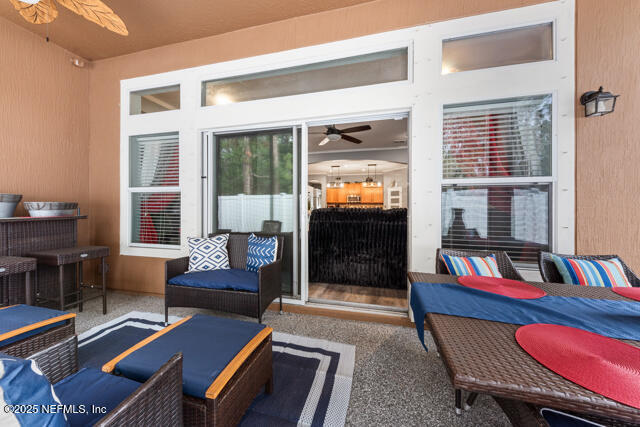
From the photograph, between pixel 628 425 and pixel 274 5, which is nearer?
pixel 628 425

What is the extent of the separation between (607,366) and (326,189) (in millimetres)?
9478

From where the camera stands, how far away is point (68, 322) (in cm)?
170

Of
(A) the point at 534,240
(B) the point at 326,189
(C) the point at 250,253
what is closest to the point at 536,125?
(A) the point at 534,240

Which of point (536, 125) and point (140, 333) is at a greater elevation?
point (536, 125)

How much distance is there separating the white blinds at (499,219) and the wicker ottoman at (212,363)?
2030 mm

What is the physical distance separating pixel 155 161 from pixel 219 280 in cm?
215

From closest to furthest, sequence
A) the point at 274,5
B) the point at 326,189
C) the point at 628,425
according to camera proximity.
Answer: the point at 628,425, the point at 274,5, the point at 326,189

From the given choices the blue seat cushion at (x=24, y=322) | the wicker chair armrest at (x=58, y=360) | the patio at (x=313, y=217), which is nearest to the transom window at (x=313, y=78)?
the patio at (x=313, y=217)

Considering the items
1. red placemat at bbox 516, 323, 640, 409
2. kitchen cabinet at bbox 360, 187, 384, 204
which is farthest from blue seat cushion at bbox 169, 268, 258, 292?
kitchen cabinet at bbox 360, 187, 384, 204

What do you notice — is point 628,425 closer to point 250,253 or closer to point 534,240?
point 534,240

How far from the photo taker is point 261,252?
2.62 m

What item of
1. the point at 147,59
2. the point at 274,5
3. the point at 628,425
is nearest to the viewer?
the point at 628,425

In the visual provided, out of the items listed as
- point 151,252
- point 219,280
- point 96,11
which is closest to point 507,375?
point 219,280

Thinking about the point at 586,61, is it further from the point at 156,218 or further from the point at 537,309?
the point at 156,218
